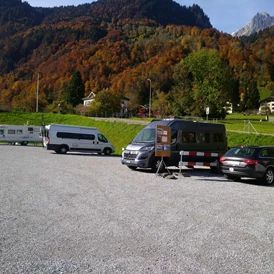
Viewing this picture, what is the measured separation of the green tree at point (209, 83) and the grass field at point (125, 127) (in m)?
5.18

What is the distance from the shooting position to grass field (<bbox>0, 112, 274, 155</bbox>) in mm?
29552

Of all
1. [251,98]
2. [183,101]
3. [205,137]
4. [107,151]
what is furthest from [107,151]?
[251,98]

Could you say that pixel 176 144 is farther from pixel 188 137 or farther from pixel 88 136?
pixel 88 136

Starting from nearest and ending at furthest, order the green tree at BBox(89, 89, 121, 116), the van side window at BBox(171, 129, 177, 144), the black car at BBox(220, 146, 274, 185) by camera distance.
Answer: the black car at BBox(220, 146, 274, 185) < the van side window at BBox(171, 129, 177, 144) < the green tree at BBox(89, 89, 121, 116)

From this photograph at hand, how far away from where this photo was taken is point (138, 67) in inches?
4916

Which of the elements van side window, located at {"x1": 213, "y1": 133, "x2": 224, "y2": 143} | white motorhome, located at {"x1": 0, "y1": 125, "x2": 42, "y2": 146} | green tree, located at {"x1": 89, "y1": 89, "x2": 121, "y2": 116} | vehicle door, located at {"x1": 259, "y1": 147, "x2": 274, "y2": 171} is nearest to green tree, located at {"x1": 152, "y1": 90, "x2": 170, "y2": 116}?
green tree, located at {"x1": 89, "y1": 89, "x2": 121, "y2": 116}

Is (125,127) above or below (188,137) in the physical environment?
above

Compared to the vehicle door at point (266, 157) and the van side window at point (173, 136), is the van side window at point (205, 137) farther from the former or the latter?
the vehicle door at point (266, 157)

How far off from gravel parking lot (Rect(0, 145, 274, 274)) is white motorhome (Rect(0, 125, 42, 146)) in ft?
108

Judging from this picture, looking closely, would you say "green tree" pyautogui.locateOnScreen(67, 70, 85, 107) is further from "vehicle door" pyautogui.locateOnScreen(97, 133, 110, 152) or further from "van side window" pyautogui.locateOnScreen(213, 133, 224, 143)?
"van side window" pyautogui.locateOnScreen(213, 133, 224, 143)

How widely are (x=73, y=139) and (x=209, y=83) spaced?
1728 inches

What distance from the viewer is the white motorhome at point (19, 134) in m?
42.3

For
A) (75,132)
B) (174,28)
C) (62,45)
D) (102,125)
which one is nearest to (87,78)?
(62,45)

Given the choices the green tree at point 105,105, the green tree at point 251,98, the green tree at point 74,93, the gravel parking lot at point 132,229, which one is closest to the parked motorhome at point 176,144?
the gravel parking lot at point 132,229
